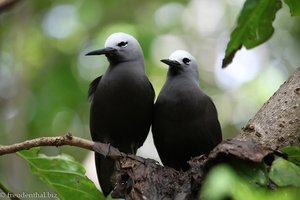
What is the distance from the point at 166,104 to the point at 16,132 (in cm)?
214

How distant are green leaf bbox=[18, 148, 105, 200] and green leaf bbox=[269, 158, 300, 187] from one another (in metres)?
1.21

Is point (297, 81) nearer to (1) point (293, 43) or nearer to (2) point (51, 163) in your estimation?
(2) point (51, 163)

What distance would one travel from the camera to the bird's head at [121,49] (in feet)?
14.6

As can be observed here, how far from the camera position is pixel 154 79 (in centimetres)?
808

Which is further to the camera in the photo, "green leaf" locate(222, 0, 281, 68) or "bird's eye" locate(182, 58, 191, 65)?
"bird's eye" locate(182, 58, 191, 65)

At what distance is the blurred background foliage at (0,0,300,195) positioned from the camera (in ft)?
24.4

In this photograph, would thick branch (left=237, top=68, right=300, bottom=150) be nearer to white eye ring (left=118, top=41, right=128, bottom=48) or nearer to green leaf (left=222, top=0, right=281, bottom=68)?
green leaf (left=222, top=0, right=281, bottom=68)

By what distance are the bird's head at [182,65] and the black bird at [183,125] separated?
290mm

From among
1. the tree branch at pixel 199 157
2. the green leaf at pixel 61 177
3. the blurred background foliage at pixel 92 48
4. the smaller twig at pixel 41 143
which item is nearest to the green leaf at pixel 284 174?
the tree branch at pixel 199 157

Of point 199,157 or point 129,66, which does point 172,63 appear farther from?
point 199,157

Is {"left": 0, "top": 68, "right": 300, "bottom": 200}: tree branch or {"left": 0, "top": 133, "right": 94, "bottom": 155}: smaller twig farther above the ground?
{"left": 0, "top": 133, "right": 94, "bottom": 155}: smaller twig

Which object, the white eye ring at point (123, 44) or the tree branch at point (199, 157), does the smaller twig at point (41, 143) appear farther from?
the white eye ring at point (123, 44)


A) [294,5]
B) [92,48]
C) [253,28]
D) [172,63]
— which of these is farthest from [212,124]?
[92,48]

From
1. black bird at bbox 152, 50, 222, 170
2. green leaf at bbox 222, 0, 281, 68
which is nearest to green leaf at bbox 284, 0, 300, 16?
green leaf at bbox 222, 0, 281, 68
